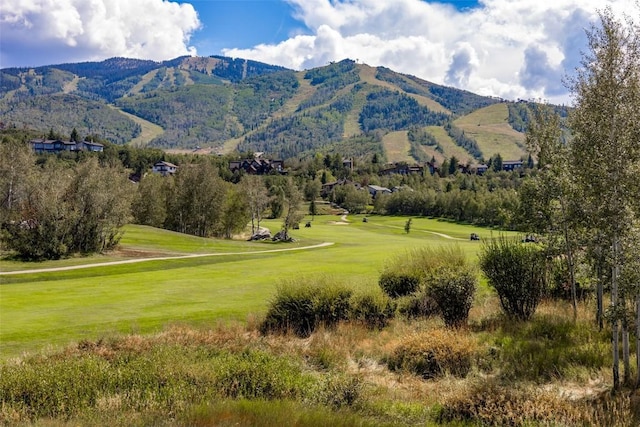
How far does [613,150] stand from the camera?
1180 centimetres

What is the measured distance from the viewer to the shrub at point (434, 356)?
14.6 meters

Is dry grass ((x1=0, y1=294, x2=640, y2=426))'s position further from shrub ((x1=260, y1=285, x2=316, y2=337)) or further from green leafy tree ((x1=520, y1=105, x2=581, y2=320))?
green leafy tree ((x1=520, y1=105, x2=581, y2=320))

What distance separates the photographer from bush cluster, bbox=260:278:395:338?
771 inches

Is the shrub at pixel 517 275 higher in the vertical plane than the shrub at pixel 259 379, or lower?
higher

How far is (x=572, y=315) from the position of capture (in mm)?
18484

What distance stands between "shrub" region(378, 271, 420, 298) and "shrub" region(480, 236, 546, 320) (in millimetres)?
4320

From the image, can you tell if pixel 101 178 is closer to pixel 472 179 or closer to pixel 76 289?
pixel 76 289

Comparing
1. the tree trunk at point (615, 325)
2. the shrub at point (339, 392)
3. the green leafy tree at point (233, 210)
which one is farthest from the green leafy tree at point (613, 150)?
the green leafy tree at point (233, 210)

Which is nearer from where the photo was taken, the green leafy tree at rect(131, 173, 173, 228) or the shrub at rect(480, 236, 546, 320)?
the shrub at rect(480, 236, 546, 320)

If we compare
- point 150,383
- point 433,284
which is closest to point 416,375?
point 433,284

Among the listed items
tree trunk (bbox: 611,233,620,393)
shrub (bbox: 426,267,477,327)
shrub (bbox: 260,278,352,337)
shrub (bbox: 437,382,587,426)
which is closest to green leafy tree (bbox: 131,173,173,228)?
shrub (bbox: 260,278,352,337)

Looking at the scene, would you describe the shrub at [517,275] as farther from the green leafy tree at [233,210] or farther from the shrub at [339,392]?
the green leafy tree at [233,210]

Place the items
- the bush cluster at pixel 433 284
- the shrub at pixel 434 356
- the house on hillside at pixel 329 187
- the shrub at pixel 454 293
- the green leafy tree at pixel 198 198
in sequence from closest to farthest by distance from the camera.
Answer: the shrub at pixel 434 356
the shrub at pixel 454 293
the bush cluster at pixel 433 284
the green leafy tree at pixel 198 198
the house on hillside at pixel 329 187

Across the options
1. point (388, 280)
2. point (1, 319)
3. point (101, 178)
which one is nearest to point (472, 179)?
point (101, 178)
